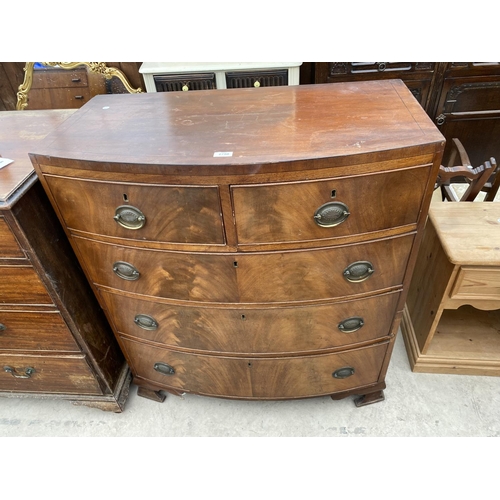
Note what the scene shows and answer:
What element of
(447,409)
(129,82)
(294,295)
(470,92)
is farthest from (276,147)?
(470,92)

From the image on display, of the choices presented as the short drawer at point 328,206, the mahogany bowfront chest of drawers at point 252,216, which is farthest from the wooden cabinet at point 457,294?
the short drawer at point 328,206

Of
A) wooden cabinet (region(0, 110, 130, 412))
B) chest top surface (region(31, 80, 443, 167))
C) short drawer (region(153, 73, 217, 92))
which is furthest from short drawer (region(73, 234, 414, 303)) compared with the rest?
short drawer (region(153, 73, 217, 92))

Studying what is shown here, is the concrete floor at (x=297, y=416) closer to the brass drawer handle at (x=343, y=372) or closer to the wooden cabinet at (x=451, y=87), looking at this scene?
the brass drawer handle at (x=343, y=372)

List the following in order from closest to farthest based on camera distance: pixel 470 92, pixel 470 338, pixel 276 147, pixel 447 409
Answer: pixel 276 147, pixel 447 409, pixel 470 338, pixel 470 92

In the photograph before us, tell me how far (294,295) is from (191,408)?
32.9 inches

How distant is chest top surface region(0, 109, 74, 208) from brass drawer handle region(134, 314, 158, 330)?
0.51 meters

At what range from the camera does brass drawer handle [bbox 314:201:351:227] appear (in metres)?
0.83

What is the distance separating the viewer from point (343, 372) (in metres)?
1.28

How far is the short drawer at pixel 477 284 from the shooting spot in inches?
48.3

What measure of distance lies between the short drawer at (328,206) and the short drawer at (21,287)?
654 millimetres

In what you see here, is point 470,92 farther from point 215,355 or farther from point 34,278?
point 34,278

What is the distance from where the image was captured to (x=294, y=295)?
1.02m

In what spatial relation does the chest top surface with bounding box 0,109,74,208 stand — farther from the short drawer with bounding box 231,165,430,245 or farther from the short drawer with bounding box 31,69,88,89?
the short drawer with bounding box 31,69,88,89

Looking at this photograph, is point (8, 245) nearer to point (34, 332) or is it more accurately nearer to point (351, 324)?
point (34, 332)
